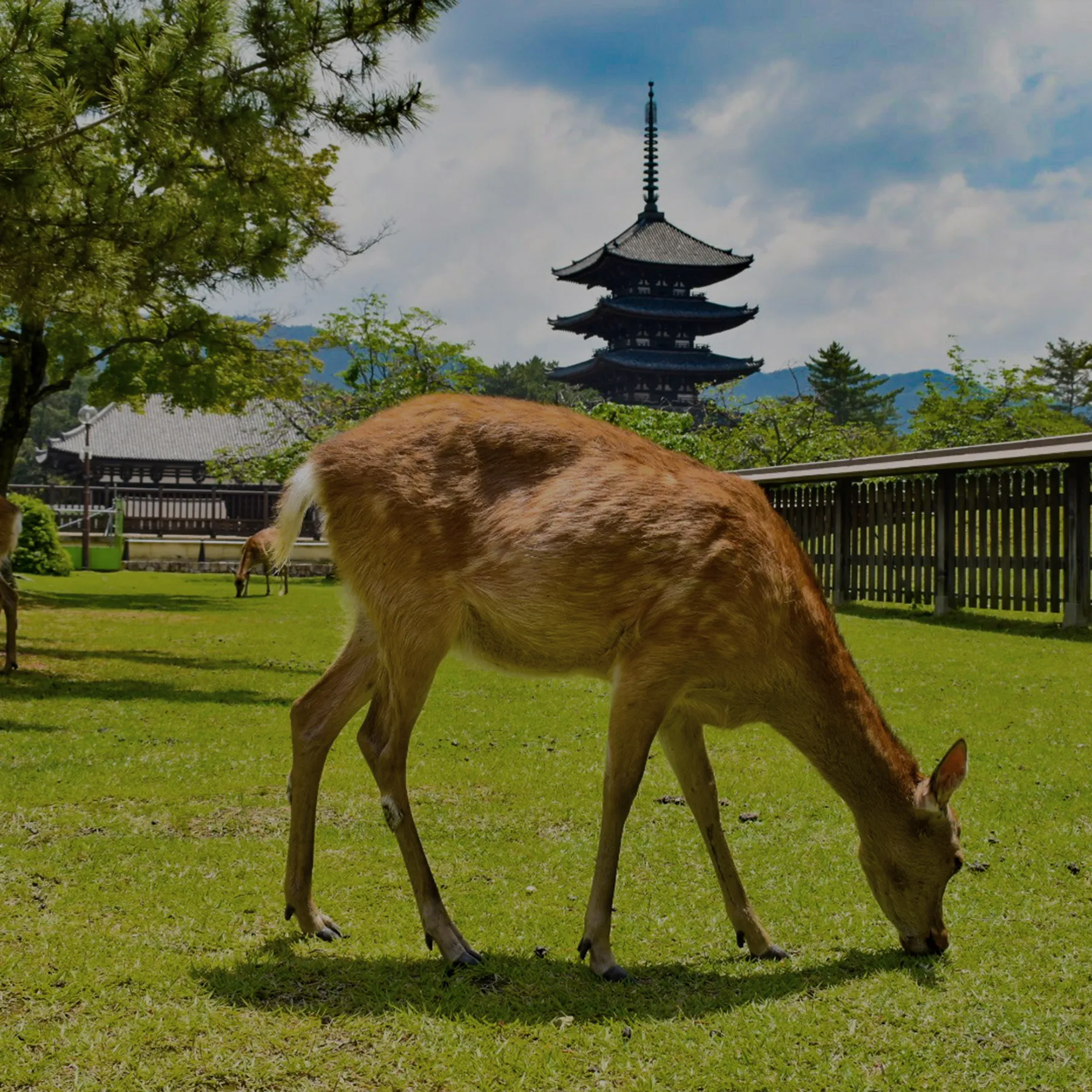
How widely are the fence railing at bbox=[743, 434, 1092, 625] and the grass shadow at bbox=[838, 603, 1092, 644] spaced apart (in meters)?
0.22

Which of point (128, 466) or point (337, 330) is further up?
point (337, 330)

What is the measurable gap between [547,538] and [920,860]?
1.62 metres

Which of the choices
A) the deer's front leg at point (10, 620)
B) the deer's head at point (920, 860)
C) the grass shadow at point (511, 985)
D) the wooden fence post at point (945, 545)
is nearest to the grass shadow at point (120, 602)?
the deer's front leg at point (10, 620)

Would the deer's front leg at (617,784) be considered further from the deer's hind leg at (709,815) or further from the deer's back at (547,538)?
the deer's hind leg at (709,815)

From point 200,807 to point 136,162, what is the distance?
7.17 metres

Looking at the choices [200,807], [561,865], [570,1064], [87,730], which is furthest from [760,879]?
[87,730]

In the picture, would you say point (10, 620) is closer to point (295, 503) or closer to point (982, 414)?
point (295, 503)

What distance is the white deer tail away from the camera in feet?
13.4

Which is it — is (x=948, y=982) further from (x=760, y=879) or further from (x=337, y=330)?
(x=337, y=330)

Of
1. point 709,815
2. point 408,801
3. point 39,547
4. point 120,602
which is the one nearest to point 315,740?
point 408,801

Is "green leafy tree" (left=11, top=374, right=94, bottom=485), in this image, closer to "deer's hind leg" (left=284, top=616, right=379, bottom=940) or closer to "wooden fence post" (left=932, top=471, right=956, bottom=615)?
"wooden fence post" (left=932, top=471, right=956, bottom=615)

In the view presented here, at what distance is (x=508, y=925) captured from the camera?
414cm

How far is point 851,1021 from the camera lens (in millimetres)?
3266

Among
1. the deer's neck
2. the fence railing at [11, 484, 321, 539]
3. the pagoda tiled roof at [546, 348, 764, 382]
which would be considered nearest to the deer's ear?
the deer's neck
